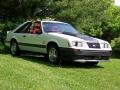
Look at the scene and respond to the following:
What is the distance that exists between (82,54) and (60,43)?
0.85 metres

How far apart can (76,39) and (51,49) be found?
45.4 inches

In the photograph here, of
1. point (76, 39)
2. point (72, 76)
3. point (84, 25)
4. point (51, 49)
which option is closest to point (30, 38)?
point (51, 49)

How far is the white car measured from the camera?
13094 mm

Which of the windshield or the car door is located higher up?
the windshield

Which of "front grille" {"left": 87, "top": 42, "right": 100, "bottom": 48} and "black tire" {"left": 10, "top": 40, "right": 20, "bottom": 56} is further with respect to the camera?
"black tire" {"left": 10, "top": 40, "right": 20, "bottom": 56}

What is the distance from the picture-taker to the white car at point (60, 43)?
43.0 ft

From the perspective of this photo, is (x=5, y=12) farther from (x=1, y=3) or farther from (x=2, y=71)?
(x=2, y=71)

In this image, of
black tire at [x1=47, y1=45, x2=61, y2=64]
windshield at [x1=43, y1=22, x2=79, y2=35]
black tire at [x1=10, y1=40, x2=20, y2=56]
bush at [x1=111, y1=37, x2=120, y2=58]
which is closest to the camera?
black tire at [x1=47, y1=45, x2=61, y2=64]

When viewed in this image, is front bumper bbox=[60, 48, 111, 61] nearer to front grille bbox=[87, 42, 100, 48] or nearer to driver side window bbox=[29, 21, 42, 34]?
front grille bbox=[87, 42, 100, 48]

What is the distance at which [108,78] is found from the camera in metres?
11.2

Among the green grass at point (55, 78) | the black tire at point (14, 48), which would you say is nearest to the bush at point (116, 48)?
the black tire at point (14, 48)

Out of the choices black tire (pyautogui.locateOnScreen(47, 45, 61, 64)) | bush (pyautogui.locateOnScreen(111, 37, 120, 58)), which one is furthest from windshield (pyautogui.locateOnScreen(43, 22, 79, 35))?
bush (pyautogui.locateOnScreen(111, 37, 120, 58))

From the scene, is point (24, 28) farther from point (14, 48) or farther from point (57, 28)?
point (57, 28)

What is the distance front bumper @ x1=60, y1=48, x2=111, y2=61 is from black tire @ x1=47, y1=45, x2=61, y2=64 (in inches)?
10.0
